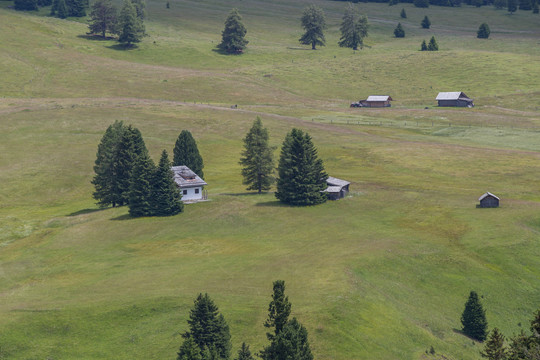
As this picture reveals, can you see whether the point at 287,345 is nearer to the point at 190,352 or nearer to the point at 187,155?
the point at 190,352

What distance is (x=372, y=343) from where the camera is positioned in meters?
57.9

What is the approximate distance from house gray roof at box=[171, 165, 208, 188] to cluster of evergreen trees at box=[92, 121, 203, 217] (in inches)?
196

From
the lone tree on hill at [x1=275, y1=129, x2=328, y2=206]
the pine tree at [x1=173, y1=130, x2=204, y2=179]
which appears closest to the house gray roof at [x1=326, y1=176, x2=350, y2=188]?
the lone tree on hill at [x1=275, y1=129, x2=328, y2=206]

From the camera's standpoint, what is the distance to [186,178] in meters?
112

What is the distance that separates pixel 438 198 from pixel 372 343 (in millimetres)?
53247

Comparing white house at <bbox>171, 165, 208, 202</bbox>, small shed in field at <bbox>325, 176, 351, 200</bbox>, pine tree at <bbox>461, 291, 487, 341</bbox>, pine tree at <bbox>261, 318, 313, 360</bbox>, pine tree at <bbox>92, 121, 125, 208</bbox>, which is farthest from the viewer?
pine tree at <bbox>92, 121, 125, 208</bbox>

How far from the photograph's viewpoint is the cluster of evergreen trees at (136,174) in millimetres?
102125

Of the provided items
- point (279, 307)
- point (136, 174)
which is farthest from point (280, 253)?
point (136, 174)

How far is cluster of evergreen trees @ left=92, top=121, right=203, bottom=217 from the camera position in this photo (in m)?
102

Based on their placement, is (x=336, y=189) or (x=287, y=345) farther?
(x=336, y=189)

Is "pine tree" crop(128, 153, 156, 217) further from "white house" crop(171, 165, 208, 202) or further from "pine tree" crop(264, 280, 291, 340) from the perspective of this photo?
"pine tree" crop(264, 280, 291, 340)

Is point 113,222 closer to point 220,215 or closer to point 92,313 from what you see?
point 220,215

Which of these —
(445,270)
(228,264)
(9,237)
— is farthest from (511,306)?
(9,237)

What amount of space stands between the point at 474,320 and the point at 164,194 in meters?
53.3
